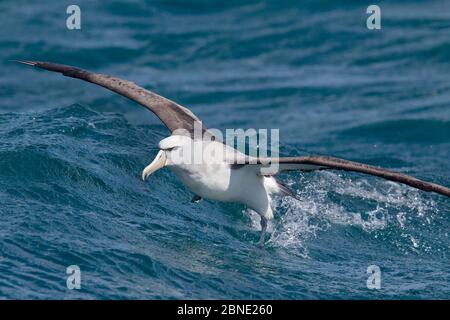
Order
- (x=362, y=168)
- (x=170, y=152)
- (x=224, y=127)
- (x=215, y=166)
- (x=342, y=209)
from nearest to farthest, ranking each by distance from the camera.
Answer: (x=362, y=168) < (x=170, y=152) < (x=215, y=166) < (x=342, y=209) < (x=224, y=127)

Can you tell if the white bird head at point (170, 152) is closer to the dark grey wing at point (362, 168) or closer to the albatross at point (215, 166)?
the albatross at point (215, 166)

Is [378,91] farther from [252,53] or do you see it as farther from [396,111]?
[252,53]

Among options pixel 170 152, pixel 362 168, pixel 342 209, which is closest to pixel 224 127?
pixel 342 209

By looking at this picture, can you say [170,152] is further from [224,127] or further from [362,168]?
[224,127]

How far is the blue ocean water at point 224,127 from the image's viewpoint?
12133mm

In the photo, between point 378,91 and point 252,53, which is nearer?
point 378,91

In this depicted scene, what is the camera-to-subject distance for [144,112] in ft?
70.4

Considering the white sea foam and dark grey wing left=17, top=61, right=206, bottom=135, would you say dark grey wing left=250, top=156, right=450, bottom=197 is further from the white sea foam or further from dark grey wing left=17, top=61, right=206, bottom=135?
the white sea foam

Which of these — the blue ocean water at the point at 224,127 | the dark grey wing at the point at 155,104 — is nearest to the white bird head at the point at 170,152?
the dark grey wing at the point at 155,104

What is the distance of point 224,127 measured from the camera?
2164 centimetres

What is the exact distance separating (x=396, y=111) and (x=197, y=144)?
10.5 metres

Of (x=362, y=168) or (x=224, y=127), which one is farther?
(x=224, y=127)

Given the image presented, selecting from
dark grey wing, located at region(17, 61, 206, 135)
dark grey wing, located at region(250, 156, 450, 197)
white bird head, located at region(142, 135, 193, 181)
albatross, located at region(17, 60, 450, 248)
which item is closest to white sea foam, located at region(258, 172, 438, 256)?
albatross, located at region(17, 60, 450, 248)
